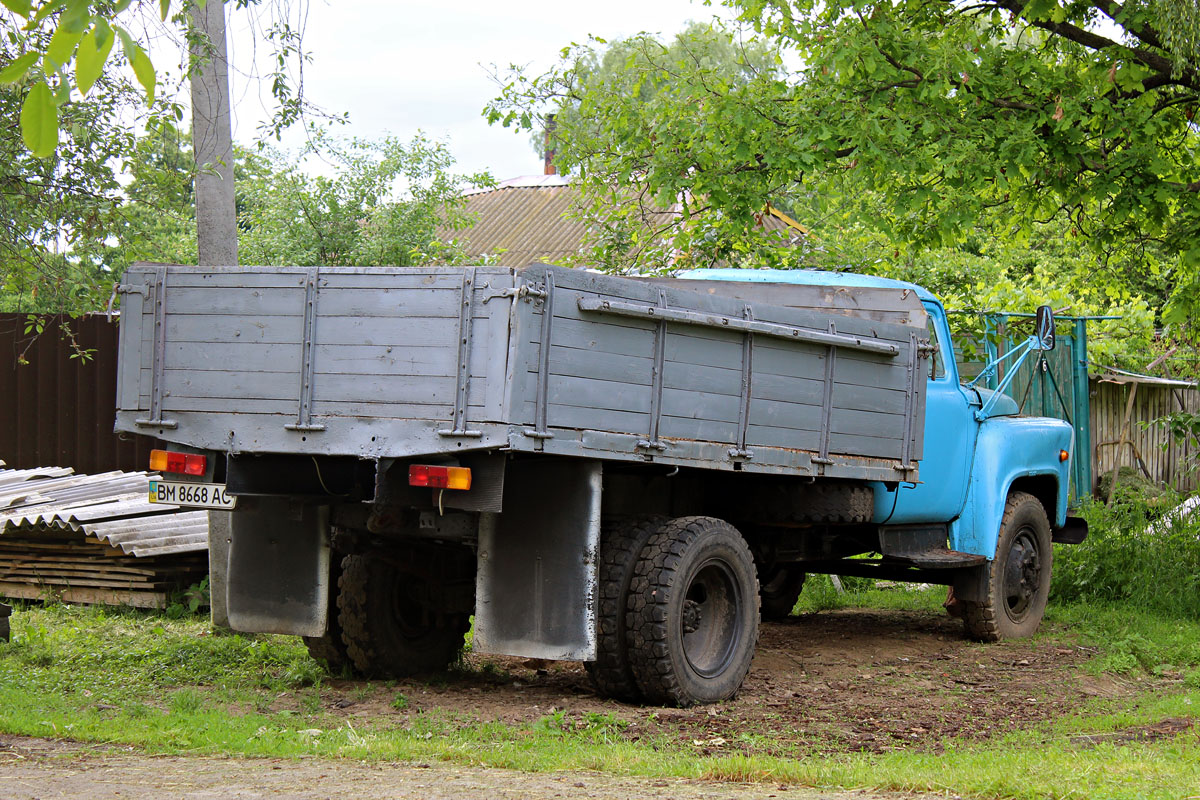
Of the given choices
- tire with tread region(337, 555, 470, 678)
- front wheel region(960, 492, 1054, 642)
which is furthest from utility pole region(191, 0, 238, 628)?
front wheel region(960, 492, 1054, 642)

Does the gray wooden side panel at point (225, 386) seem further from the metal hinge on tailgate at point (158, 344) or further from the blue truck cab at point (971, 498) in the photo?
the blue truck cab at point (971, 498)

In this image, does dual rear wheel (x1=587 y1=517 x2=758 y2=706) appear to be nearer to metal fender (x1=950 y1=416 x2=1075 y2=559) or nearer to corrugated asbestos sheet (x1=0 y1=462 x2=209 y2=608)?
metal fender (x1=950 y1=416 x2=1075 y2=559)

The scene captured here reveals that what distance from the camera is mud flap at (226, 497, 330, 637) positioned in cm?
689

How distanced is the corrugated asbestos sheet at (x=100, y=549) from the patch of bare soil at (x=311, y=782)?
444 cm

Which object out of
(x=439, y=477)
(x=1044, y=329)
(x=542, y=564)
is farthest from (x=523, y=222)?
(x=439, y=477)

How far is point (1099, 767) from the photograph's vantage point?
16.8 feet

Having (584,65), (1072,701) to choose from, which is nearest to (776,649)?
(1072,701)

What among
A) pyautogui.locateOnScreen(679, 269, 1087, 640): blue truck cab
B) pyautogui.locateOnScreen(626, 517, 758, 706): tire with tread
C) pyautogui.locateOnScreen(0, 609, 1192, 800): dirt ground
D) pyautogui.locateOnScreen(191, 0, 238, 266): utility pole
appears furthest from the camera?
pyautogui.locateOnScreen(679, 269, 1087, 640): blue truck cab

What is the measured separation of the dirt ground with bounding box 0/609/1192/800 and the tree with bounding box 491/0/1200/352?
3651 mm

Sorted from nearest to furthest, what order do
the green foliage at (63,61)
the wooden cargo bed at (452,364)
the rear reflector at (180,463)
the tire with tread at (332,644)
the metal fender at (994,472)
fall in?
the green foliage at (63,61) → the wooden cargo bed at (452,364) → the rear reflector at (180,463) → the tire with tread at (332,644) → the metal fender at (994,472)

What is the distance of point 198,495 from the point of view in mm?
6449

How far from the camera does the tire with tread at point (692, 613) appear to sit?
21.7ft

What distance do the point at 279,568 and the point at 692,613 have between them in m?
2.25

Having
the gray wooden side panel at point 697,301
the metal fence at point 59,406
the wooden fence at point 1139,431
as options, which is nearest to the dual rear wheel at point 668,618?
the gray wooden side panel at point 697,301
